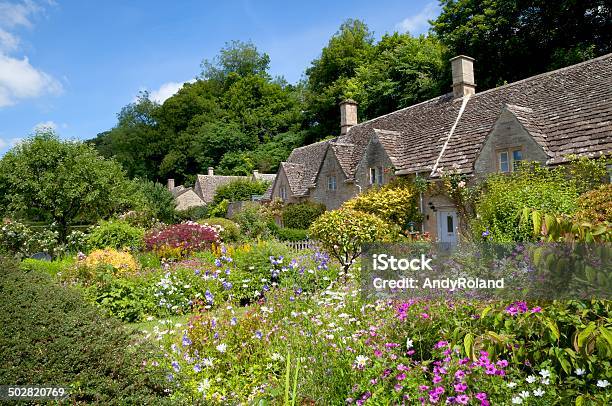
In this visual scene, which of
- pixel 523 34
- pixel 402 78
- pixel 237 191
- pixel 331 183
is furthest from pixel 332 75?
pixel 331 183

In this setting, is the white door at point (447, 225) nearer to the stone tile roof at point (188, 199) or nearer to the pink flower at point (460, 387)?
the pink flower at point (460, 387)

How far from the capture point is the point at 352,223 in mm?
11820

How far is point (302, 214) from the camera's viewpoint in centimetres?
2897

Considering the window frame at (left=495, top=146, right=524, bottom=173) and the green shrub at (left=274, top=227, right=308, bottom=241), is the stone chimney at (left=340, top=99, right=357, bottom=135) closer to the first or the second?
the green shrub at (left=274, top=227, right=308, bottom=241)

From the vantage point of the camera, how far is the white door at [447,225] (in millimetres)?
18641

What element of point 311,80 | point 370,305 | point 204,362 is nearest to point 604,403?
point 370,305

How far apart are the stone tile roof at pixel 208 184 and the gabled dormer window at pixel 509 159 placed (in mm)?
42254

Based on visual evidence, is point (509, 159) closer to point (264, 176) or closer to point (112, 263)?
point (112, 263)

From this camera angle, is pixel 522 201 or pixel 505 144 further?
pixel 505 144

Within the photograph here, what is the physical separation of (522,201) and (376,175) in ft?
38.1

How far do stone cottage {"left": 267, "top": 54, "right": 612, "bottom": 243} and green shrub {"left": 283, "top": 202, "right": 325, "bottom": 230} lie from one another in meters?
0.69

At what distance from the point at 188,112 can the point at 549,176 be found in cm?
6204

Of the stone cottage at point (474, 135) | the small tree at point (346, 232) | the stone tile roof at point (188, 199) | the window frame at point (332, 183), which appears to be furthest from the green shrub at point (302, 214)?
the stone tile roof at point (188, 199)

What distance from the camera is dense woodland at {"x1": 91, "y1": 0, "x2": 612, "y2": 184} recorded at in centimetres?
3012
